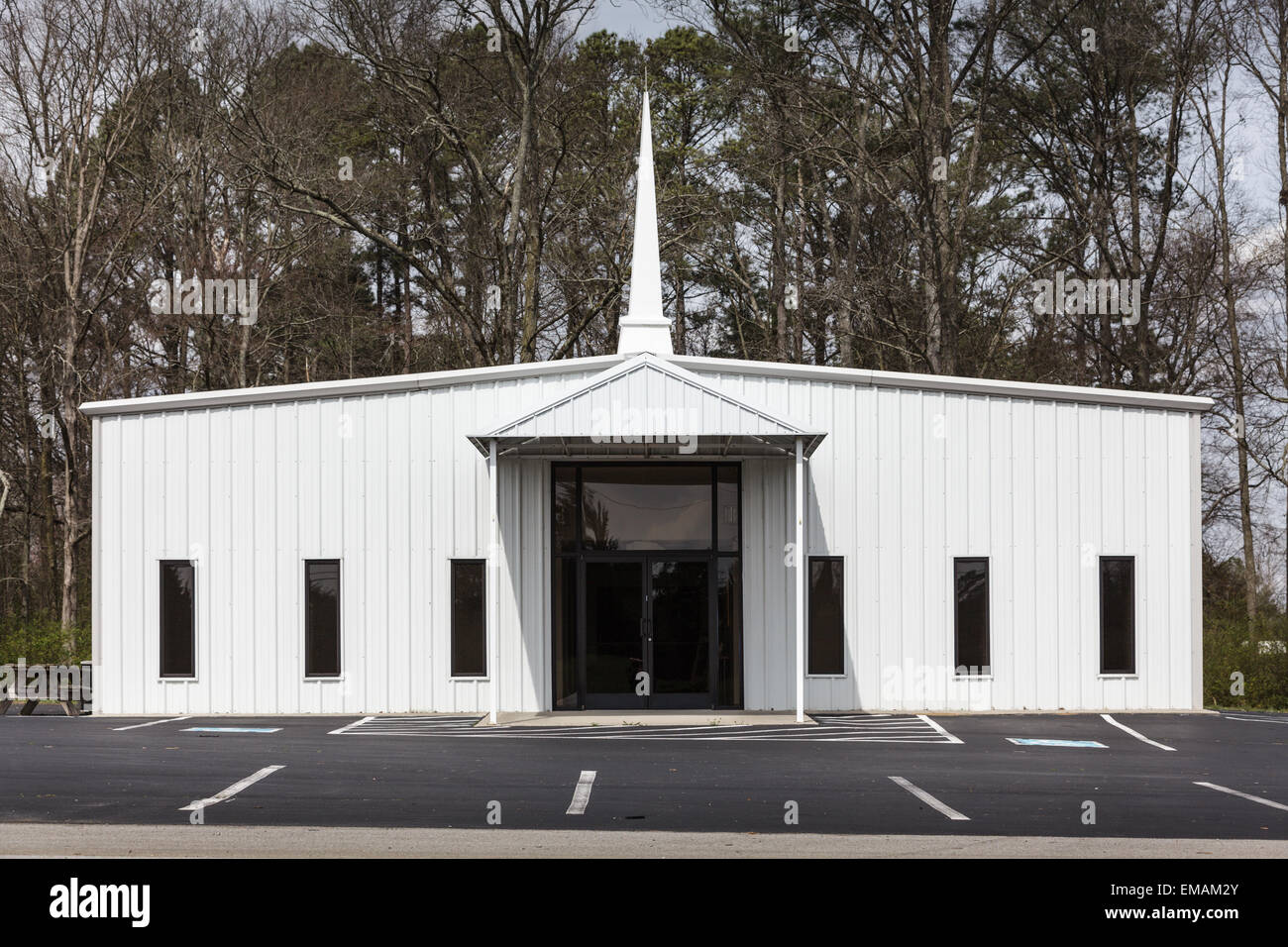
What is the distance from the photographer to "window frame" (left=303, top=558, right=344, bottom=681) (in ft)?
65.7

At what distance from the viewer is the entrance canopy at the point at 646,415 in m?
17.8

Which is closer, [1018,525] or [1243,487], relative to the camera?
[1018,525]

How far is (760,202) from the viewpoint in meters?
37.1

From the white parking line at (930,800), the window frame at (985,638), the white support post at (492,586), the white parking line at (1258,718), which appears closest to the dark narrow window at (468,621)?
the white support post at (492,586)

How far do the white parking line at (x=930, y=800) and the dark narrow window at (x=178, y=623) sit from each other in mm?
11137

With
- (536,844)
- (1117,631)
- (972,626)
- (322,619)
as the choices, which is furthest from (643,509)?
(536,844)

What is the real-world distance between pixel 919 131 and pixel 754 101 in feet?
15.0

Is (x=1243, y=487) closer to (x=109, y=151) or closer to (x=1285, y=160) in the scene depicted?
(x=1285, y=160)

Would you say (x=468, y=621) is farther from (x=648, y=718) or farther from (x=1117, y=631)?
(x=1117, y=631)

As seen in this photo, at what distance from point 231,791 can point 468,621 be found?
7650 mm

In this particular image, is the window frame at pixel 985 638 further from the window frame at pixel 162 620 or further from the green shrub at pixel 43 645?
the green shrub at pixel 43 645

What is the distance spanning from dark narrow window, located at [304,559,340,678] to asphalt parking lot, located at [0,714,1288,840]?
0.96m

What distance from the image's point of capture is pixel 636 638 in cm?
2014
